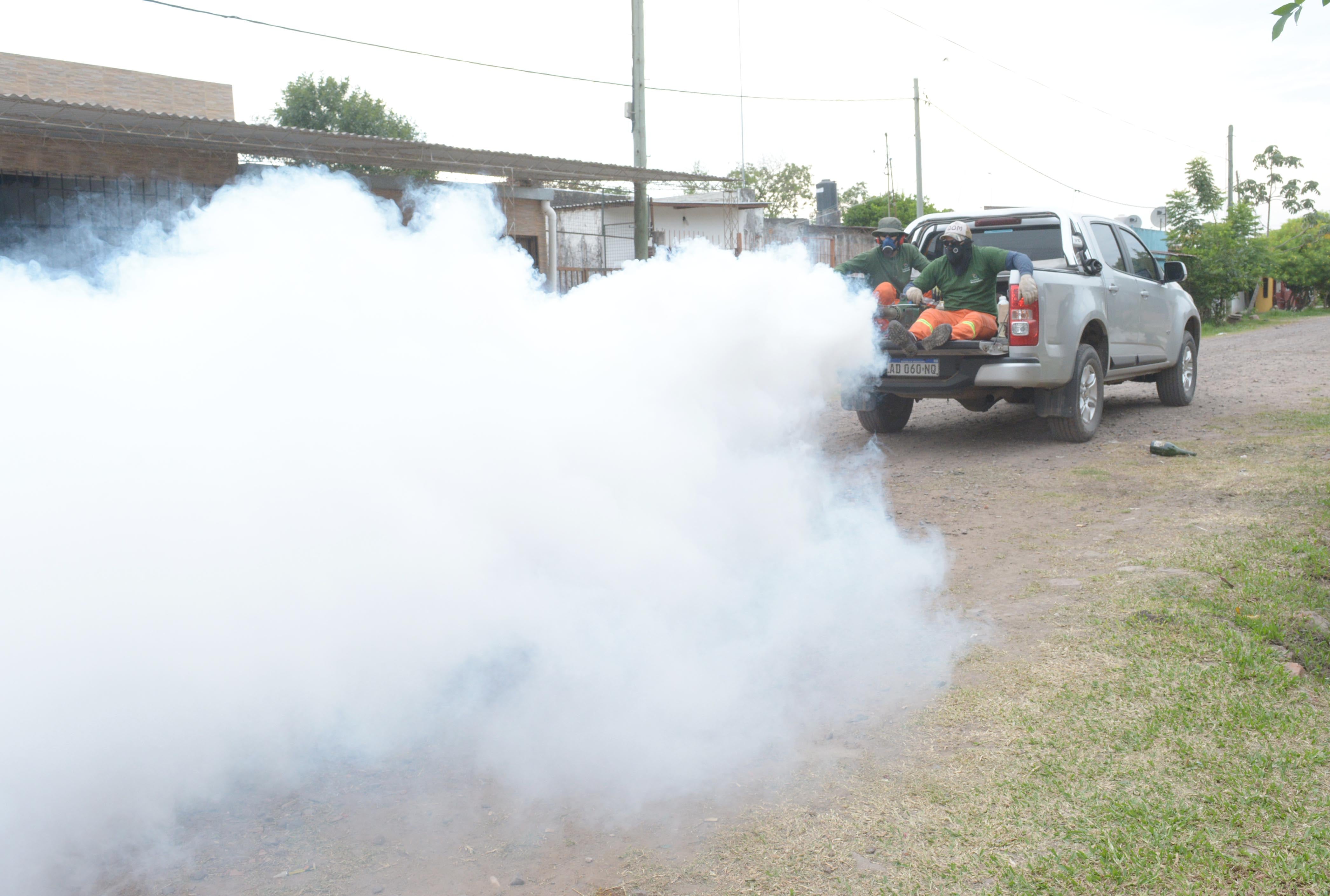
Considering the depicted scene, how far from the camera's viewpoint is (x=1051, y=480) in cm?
722

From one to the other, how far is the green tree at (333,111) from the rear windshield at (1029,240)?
118 ft

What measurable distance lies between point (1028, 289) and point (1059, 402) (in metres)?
1.12

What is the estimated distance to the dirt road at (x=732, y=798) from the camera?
2633 mm

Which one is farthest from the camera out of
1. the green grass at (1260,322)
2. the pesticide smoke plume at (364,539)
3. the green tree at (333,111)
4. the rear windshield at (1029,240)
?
the green tree at (333,111)

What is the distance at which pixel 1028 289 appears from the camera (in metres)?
7.66

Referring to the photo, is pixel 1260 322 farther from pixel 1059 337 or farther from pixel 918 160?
pixel 1059 337

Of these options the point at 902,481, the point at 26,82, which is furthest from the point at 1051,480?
the point at 26,82

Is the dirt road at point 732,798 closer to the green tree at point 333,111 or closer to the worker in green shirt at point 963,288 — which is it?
the worker in green shirt at point 963,288

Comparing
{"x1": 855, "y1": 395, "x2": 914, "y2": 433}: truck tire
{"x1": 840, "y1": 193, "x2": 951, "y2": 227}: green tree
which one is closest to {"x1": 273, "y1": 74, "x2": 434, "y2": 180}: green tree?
{"x1": 840, "y1": 193, "x2": 951, "y2": 227}: green tree

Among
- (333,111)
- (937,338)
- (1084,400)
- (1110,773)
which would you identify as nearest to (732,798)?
(1110,773)

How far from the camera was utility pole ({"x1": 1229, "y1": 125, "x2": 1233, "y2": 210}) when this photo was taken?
4541 centimetres

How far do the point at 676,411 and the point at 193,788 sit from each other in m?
2.54

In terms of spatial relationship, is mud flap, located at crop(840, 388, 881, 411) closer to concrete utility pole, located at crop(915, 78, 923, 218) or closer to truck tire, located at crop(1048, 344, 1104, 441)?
truck tire, located at crop(1048, 344, 1104, 441)

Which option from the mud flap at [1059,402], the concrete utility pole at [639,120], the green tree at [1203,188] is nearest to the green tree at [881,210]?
the green tree at [1203,188]
